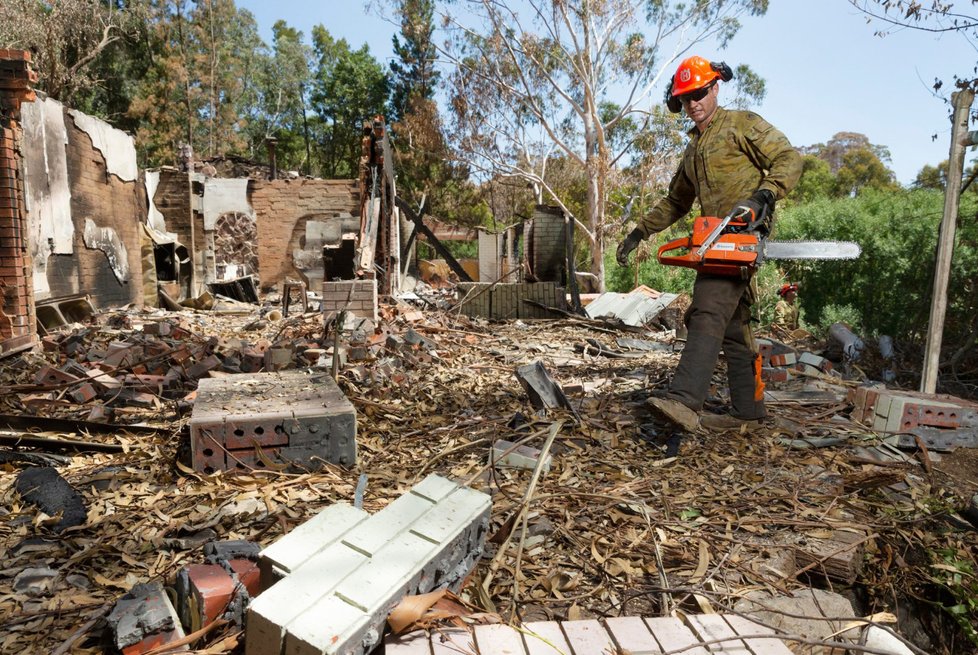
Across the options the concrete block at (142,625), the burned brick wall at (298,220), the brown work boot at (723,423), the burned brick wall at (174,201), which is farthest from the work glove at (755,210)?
the burned brick wall at (298,220)

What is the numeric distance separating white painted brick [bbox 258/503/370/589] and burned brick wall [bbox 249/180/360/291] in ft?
52.6

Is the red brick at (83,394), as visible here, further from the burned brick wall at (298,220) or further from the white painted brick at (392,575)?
the burned brick wall at (298,220)

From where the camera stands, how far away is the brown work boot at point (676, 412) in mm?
3438

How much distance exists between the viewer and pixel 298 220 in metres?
17.7

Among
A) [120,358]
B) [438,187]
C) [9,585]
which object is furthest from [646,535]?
[438,187]

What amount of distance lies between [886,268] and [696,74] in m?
7.53

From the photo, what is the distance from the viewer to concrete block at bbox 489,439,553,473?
327 centimetres

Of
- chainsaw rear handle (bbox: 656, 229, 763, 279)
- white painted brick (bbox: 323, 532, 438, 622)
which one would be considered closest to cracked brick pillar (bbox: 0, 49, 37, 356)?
white painted brick (bbox: 323, 532, 438, 622)

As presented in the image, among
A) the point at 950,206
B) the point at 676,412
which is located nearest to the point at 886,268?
the point at 950,206

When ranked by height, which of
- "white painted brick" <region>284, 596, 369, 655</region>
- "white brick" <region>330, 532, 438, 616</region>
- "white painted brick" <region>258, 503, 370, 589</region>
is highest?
"white painted brick" <region>258, 503, 370, 589</region>

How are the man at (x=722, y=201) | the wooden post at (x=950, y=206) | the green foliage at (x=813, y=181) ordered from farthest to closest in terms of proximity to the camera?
the green foliage at (x=813, y=181) → the wooden post at (x=950, y=206) → the man at (x=722, y=201)

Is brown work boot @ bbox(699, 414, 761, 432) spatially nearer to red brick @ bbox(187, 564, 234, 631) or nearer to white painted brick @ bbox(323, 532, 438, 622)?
white painted brick @ bbox(323, 532, 438, 622)

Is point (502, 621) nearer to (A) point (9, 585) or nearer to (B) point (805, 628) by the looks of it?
(B) point (805, 628)

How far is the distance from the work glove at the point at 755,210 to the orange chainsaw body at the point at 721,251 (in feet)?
0.17
